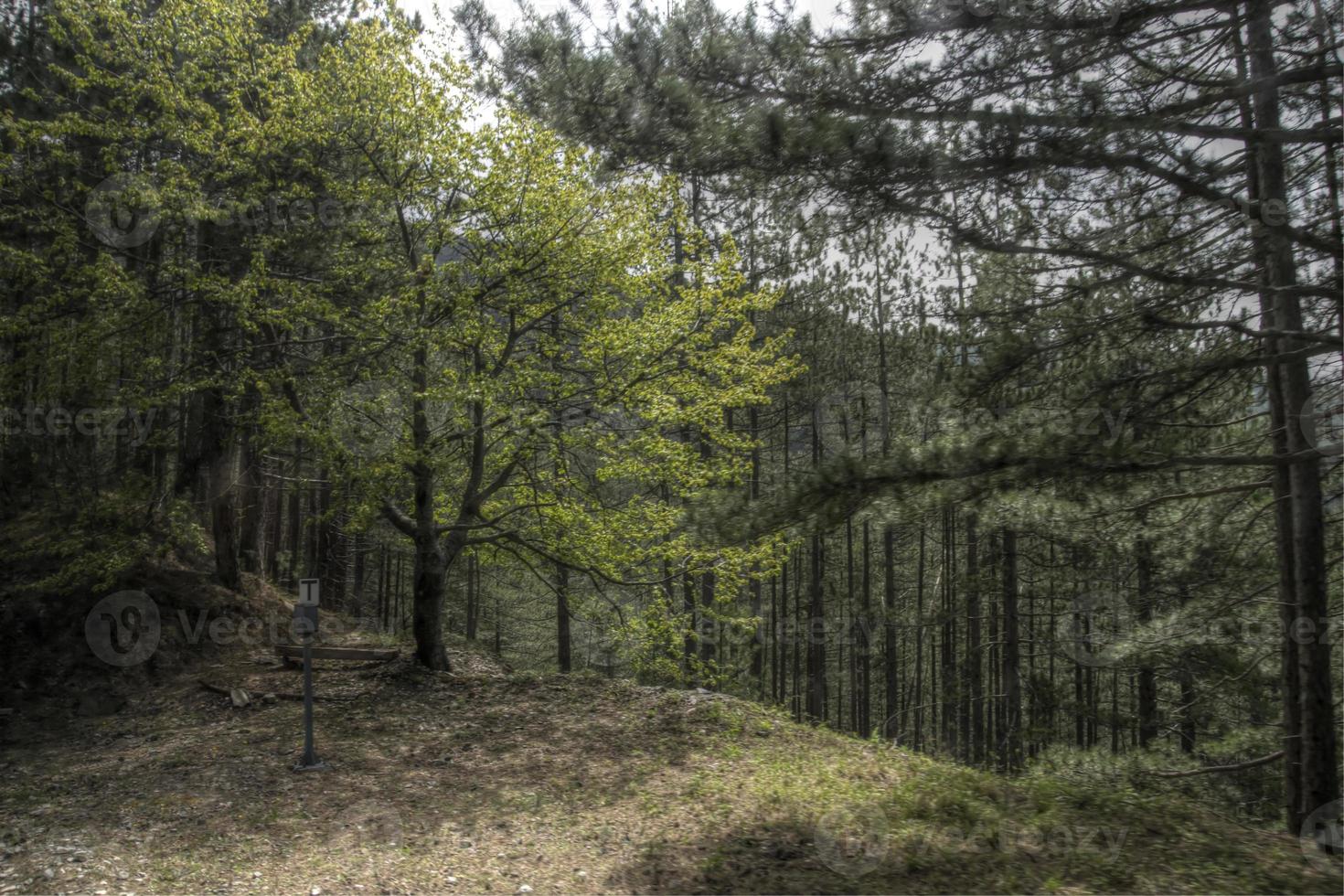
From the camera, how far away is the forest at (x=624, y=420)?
5.50 metres

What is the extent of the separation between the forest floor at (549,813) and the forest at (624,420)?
0.05 m

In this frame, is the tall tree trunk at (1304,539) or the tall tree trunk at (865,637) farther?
the tall tree trunk at (865,637)

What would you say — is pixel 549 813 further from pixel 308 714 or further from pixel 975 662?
pixel 975 662

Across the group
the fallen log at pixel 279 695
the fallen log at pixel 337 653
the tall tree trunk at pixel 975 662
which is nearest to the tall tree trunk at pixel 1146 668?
the tall tree trunk at pixel 975 662

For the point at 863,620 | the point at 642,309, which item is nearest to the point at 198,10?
the point at 642,309

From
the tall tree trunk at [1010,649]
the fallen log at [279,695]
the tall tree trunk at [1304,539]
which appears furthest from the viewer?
the tall tree trunk at [1010,649]

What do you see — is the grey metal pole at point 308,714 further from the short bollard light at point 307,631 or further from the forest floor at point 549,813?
the forest floor at point 549,813

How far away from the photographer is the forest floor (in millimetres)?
5227

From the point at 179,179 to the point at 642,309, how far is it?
541 centimetres

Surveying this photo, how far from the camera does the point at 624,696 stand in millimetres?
10875

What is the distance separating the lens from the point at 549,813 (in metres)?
6.82

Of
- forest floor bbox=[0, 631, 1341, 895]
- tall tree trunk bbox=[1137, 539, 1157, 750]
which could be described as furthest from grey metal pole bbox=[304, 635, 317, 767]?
tall tree trunk bbox=[1137, 539, 1157, 750]

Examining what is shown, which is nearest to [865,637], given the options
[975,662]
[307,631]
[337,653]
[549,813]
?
[975,662]

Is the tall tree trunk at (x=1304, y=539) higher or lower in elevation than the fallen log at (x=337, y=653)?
higher
